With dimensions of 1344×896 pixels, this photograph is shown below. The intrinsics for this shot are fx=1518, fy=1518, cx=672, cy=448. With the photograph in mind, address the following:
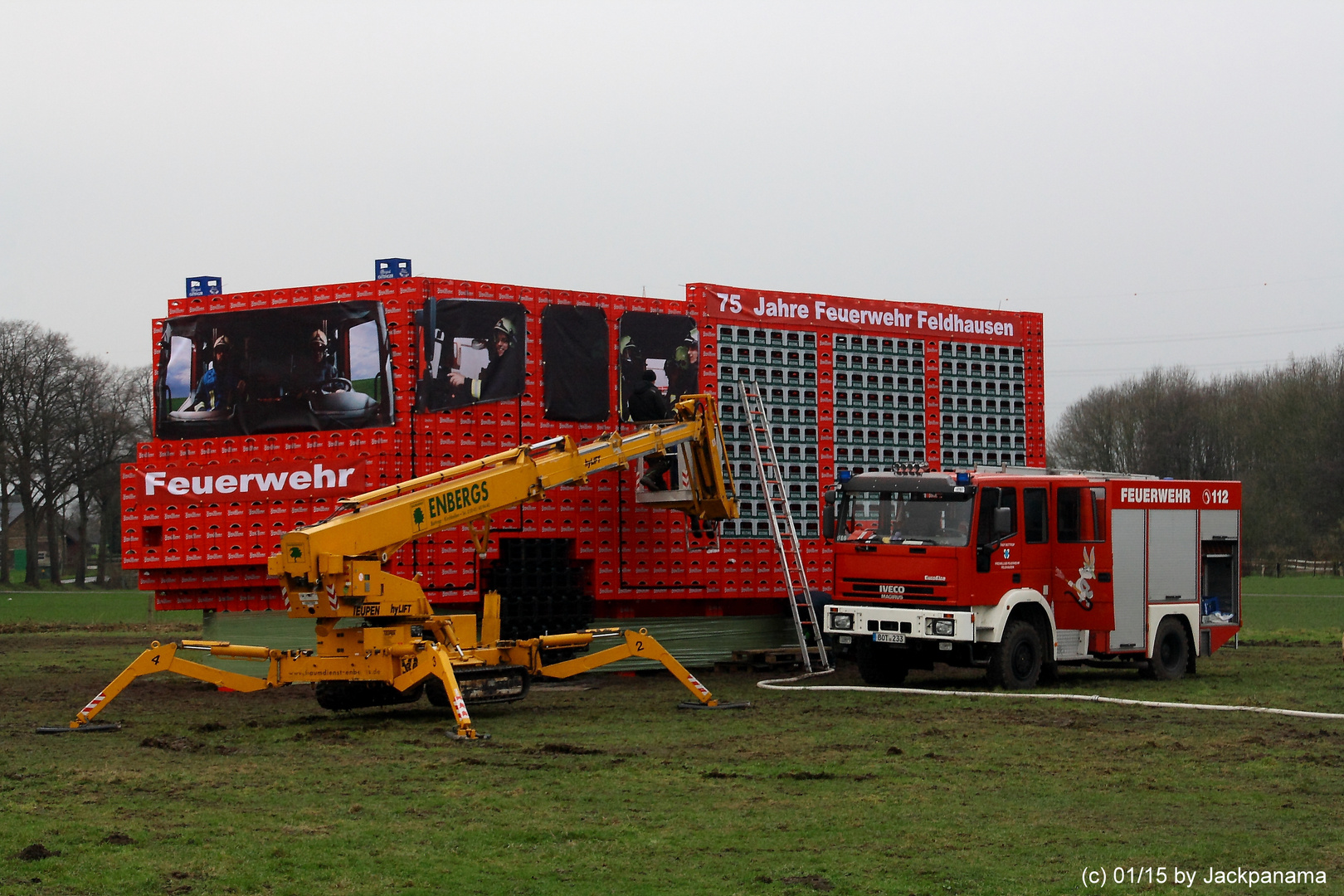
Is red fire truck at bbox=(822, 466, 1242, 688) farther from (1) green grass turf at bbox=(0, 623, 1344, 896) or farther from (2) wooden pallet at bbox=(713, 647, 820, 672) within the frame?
(2) wooden pallet at bbox=(713, 647, 820, 672)

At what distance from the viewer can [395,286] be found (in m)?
22.5

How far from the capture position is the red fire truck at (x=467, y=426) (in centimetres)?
2228

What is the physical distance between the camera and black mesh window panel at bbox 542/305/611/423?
23.5m

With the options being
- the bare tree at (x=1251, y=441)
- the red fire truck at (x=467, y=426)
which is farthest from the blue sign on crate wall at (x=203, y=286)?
the bare tree at (x=1251, y=441)

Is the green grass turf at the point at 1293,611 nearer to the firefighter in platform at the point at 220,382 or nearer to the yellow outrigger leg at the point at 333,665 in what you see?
the yellow outrigger leg at the point at 333,665

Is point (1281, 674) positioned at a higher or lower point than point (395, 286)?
lower

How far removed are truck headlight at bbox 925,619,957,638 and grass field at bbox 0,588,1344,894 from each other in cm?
116

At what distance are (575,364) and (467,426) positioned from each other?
2.16 meters

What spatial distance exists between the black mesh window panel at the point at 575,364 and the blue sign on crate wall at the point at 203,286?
4.99 m

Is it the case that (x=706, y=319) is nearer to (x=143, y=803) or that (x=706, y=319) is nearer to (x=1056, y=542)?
(x=1056, y=542)

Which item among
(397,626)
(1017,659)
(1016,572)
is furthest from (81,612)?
(1016,572)

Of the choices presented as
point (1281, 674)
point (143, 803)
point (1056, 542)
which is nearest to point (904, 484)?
point (1056, 542)

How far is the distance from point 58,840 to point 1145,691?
14.7 meters

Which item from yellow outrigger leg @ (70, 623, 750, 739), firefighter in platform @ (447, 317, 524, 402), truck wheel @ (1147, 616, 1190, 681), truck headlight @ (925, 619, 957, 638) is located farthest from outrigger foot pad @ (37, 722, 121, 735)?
truck wheel @ (1147, 616, 1190, 681)
